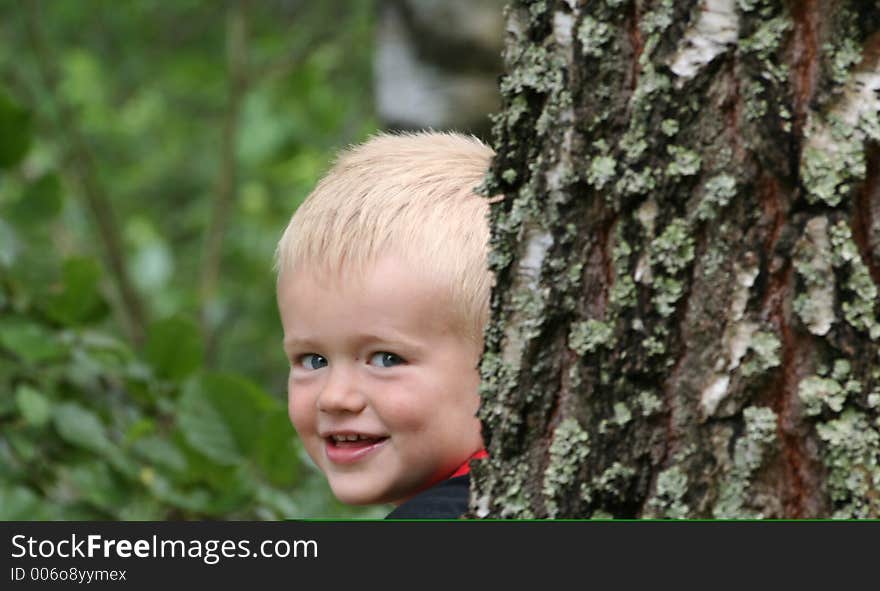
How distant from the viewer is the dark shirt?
1565 millimetres

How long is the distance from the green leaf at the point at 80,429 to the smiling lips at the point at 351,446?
3.24 feet

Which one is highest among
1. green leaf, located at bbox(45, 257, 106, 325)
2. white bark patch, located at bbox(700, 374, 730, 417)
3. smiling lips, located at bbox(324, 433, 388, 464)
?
green leaf, located at bbox(45, 257, 106, 325)

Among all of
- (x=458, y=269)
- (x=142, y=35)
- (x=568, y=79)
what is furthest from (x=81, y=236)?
(x=568, y=79)

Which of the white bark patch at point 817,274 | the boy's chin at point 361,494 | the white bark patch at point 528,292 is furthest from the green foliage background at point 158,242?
the white bark patch at point 817,274

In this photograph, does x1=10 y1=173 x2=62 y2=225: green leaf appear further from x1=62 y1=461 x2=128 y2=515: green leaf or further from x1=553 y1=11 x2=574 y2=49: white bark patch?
x1=553 y1=11 x2=574 y2=49: white bark patch

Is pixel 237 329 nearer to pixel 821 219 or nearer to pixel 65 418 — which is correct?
pixel 65 418

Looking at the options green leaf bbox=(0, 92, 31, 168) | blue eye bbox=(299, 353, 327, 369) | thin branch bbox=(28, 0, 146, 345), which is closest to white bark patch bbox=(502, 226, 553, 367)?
blue eye bbox=(299, 353, 327, 369)

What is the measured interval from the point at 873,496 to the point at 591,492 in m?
0.25

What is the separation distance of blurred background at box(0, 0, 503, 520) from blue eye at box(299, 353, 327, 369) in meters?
0.44

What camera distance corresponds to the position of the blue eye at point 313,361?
5.67ft

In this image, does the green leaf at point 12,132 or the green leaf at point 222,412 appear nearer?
the green leaf at point 222,412

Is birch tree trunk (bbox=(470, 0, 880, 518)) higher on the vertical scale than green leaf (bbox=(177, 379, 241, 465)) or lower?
lower

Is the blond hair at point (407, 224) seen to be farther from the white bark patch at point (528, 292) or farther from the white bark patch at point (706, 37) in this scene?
the white bark patch at point (706, 37)

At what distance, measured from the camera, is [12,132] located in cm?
255
